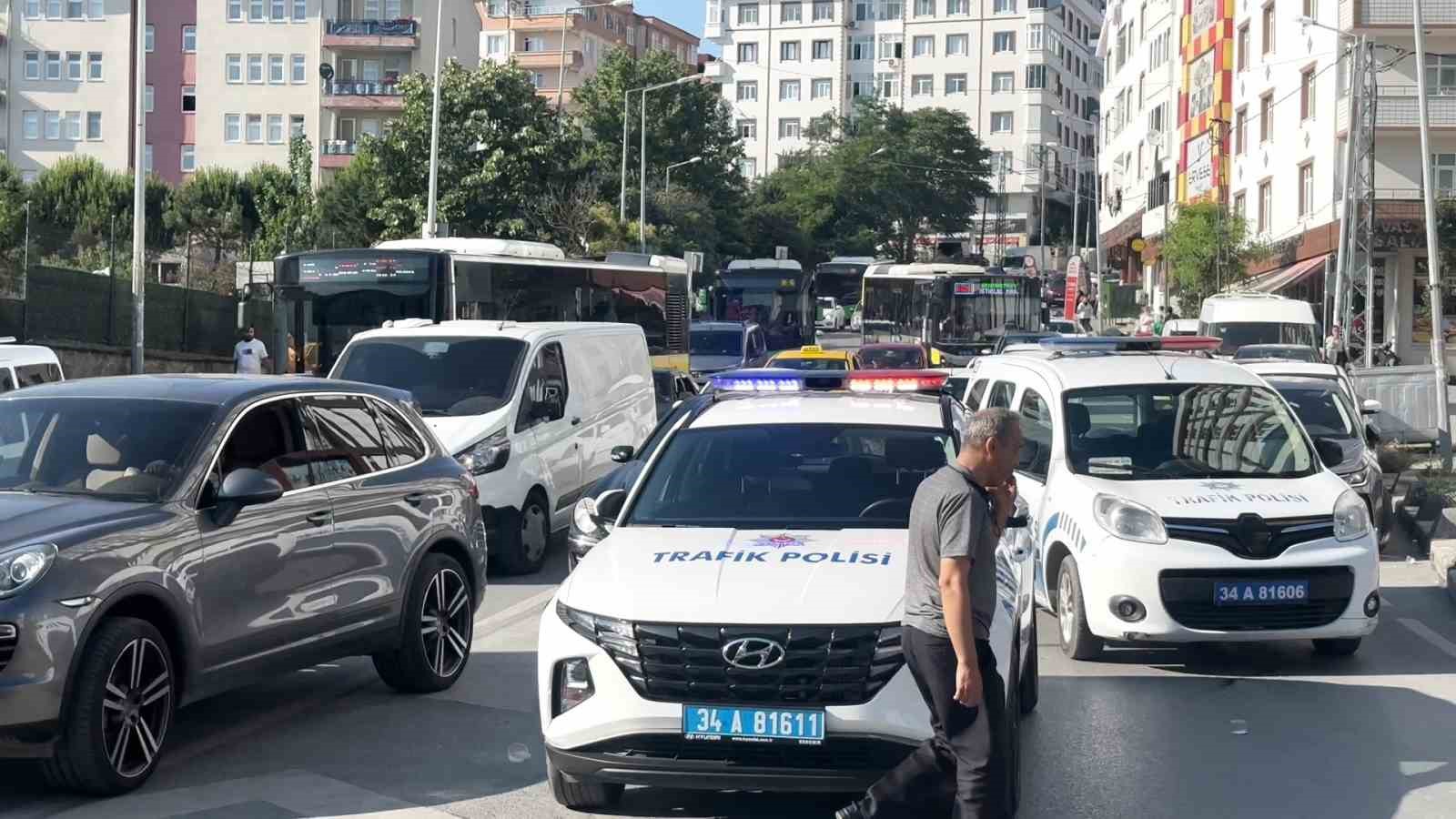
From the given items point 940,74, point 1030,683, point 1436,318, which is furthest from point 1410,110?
point 940,74

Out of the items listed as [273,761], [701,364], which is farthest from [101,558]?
[701,364]

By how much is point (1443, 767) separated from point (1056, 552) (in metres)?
3.25

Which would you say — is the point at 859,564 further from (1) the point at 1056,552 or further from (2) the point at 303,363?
(2) the point at 303,363

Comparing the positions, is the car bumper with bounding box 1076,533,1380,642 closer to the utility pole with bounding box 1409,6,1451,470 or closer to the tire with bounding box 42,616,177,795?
the tire with bounding box 42,616,177,795

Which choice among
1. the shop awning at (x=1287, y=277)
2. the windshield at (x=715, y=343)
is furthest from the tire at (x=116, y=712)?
the shop awning at (x=1287, y=277)

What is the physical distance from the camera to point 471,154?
51750 mm

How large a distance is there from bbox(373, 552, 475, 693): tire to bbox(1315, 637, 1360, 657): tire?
16.5ft

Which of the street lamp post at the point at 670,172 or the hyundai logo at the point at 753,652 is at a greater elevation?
the street lamp post at the point at 670,172

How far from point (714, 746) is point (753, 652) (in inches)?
14.1

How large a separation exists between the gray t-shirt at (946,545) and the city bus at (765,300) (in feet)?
161

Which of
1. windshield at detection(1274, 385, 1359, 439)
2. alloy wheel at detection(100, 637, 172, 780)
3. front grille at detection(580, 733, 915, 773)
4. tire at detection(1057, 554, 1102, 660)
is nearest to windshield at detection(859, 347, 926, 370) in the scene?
windshield at detection(1274, 385, 1359, 439)

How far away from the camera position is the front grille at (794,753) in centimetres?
629

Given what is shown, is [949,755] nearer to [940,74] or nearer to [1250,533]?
→ [1250,533]

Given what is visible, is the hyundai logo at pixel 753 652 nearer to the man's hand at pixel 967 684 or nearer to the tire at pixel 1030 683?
the man's hand at pixel 967 684
